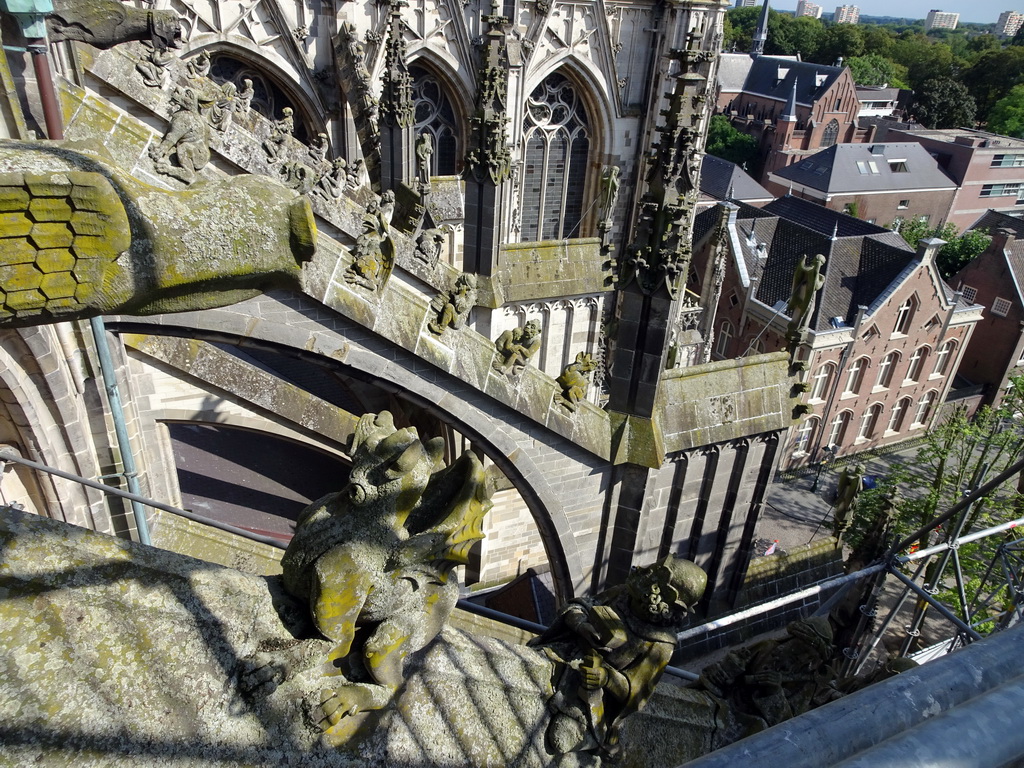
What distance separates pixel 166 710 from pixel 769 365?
7011 mm

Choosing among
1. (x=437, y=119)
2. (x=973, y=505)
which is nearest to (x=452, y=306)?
(x=437, y=119)

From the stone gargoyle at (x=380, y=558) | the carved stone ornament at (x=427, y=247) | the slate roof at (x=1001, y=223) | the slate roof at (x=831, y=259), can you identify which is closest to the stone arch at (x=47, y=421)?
the stone gargoyle at (x=380, y=558)

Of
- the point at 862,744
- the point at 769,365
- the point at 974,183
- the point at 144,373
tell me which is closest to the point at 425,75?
the point at 144,373

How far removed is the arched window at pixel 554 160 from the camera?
1919cm

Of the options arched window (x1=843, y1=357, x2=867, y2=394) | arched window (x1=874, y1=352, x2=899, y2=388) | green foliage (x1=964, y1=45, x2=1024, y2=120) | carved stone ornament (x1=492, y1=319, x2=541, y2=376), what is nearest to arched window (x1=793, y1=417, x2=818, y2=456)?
arched window (x1=843, y1=357, x2=867, y2=394)

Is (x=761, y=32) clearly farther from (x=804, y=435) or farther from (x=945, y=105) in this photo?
(x=804, y=435)

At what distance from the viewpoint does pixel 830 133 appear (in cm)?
6906

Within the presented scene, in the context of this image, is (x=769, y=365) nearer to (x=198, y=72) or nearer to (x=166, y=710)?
(x=166, y=710)

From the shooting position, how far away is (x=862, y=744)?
126cm

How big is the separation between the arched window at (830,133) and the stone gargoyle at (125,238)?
76420mm

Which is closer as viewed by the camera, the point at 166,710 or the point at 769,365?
the point at 166,710

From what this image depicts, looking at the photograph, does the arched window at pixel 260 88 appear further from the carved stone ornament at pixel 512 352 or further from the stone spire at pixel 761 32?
the stone spire at pixel 761 32

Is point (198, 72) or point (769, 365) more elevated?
point (198, 72)

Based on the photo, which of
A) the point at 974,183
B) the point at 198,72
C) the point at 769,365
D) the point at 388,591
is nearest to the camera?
the point at 388,591
